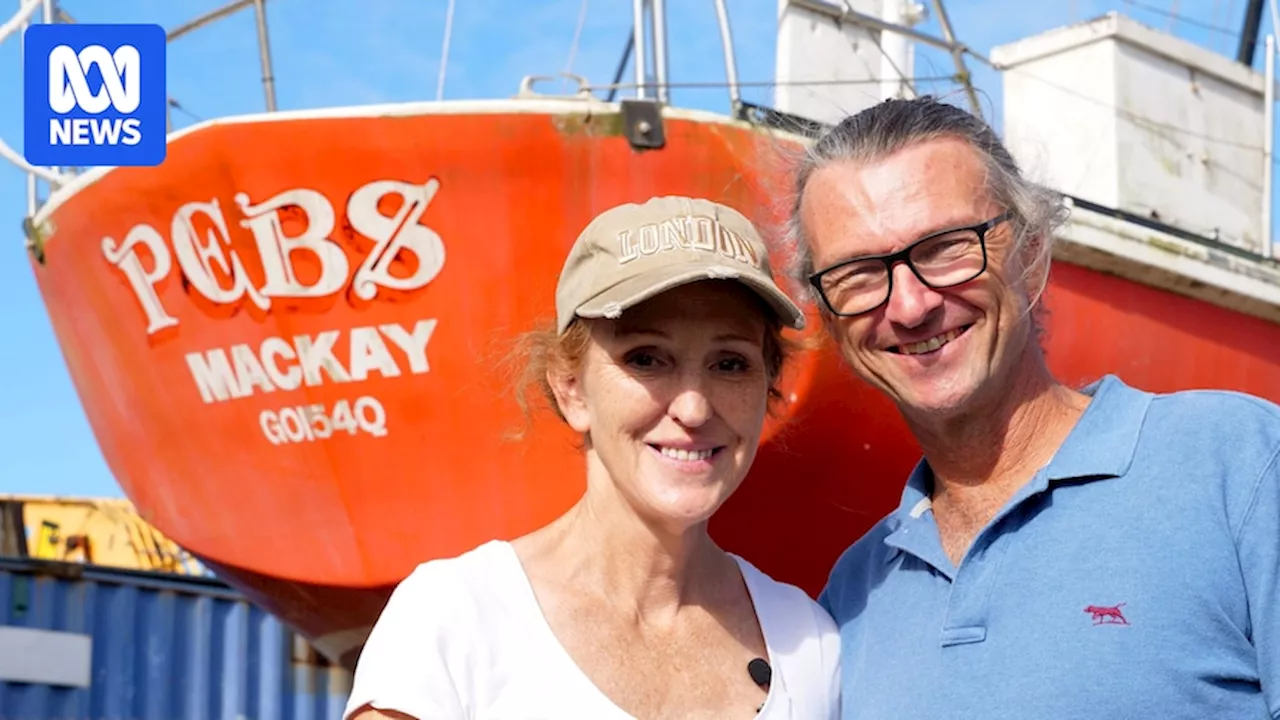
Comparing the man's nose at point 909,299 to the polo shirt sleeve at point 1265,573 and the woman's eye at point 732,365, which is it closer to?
the woman's eye at point 732,365

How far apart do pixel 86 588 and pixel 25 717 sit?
0.82 meters

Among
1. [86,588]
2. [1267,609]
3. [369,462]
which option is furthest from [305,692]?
[1267,609]

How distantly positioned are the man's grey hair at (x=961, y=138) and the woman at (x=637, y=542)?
29 cm

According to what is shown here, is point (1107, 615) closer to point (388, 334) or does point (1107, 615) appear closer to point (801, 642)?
point (801, 642)

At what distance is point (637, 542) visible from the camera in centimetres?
250

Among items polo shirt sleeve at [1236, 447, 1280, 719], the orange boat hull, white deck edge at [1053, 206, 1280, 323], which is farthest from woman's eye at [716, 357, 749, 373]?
white deck edge at [1053, 206, 1280, 323]

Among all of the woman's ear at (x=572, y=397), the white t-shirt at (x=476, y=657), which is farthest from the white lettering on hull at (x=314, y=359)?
the white t-shirt at (x=476, y=657)

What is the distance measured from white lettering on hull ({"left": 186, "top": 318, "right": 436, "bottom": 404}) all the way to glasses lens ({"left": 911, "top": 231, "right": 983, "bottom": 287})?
3.33 metres

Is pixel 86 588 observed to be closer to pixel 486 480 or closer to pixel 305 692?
pixel 305 692

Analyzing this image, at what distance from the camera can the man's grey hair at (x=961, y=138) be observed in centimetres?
254

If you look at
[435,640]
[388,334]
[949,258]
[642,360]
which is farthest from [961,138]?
[388,334]

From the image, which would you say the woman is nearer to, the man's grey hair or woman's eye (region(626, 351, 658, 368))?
woman's eye (region(626, 351, 658, 368))

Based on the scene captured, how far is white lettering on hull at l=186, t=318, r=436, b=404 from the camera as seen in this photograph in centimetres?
561

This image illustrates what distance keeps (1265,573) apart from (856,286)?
0.78 metres
